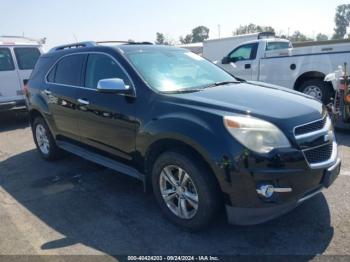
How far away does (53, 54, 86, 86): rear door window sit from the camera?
4.85m

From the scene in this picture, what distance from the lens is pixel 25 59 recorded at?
9594mm

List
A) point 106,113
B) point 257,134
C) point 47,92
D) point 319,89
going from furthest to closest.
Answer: point 319,89, point 47,92, point 106,113, point 257,134

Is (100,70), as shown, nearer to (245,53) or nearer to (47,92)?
(47,92)

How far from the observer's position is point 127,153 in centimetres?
403

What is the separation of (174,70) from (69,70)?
5.66ft

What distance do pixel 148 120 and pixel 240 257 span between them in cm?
155

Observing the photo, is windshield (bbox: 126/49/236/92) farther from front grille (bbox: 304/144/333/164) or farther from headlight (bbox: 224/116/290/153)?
front grille (bbox: 304/144/333/164)

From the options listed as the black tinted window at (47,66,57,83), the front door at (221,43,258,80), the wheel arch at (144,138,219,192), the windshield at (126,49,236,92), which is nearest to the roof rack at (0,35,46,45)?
the black tinted window at (47,66,57,83)

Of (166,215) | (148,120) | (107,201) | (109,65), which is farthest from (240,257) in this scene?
(109,65)

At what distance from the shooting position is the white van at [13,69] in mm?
9156

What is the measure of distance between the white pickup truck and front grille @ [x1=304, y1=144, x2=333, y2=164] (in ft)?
17.2

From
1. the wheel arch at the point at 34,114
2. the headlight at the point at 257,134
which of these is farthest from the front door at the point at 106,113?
the wheel arch at the point at 34,114

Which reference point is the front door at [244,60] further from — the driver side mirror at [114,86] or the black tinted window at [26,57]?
the driver side mirror at [114,86]

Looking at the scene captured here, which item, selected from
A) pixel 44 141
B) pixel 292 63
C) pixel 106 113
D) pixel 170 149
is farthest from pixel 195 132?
pixel 292 63
